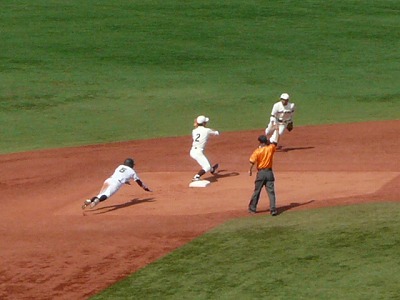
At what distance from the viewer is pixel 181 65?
49688 mm

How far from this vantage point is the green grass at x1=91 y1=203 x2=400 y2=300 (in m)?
19.9

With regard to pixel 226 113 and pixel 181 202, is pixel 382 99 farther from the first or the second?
pixel 181 202

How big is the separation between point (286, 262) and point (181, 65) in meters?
29.3

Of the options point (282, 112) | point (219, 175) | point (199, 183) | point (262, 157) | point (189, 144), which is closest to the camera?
point (262, 157)

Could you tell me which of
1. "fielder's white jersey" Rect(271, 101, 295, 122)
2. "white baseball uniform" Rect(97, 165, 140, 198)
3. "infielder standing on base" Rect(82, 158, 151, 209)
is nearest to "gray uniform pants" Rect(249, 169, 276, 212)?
"infielder standing on base" Rect(82, 158, 151, 209)

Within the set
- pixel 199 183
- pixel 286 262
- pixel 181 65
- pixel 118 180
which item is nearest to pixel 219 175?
pixel 199 183

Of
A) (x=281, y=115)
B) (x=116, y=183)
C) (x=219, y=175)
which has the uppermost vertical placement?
(x=281, y=115)

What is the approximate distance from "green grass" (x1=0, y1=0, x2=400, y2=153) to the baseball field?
13 cm

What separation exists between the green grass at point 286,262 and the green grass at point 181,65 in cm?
1622

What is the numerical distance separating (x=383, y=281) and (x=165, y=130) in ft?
71.2

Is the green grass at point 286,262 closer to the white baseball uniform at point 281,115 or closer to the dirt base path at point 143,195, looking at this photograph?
the dirt base path at point 143,195

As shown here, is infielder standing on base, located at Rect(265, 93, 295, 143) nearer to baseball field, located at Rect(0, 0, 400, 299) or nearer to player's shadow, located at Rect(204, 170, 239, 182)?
baseball field, located at Rect(0, 0, 400, 299)

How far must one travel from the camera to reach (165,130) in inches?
1591

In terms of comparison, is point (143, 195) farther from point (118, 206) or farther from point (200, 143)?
point (200, 143)
